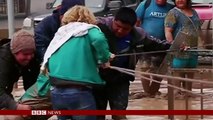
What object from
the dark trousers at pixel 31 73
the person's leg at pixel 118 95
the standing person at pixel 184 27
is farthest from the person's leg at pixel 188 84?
the dark trousers at pixel 31 73

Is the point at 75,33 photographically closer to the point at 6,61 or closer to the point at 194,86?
the point at 6,61

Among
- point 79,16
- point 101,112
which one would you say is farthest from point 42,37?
point 101,112

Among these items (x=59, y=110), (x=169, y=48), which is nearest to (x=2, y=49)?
(x=59, y=110)

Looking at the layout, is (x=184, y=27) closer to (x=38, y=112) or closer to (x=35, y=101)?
(x=35, y=101)

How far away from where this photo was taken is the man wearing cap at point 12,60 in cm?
600

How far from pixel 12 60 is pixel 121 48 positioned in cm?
135

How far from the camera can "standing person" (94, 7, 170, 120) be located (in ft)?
21.2

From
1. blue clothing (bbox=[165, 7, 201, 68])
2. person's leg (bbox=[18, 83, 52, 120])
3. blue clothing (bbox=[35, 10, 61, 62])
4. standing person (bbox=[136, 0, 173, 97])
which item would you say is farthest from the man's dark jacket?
standing person (bbox=[136, 0, 173, 97])

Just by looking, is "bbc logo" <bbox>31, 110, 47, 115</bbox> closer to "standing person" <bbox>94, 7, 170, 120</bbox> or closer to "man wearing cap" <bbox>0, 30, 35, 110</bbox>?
"man wearing cap" <bbox>0, 30, 35, 110</bbox>

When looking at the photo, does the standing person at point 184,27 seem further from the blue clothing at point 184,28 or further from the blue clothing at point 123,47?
the blue clothing at point 123,47

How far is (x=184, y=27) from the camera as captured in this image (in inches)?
345

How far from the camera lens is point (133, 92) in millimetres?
9961

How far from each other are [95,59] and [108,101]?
1.97m

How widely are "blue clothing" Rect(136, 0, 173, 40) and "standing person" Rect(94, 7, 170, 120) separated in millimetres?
1912
